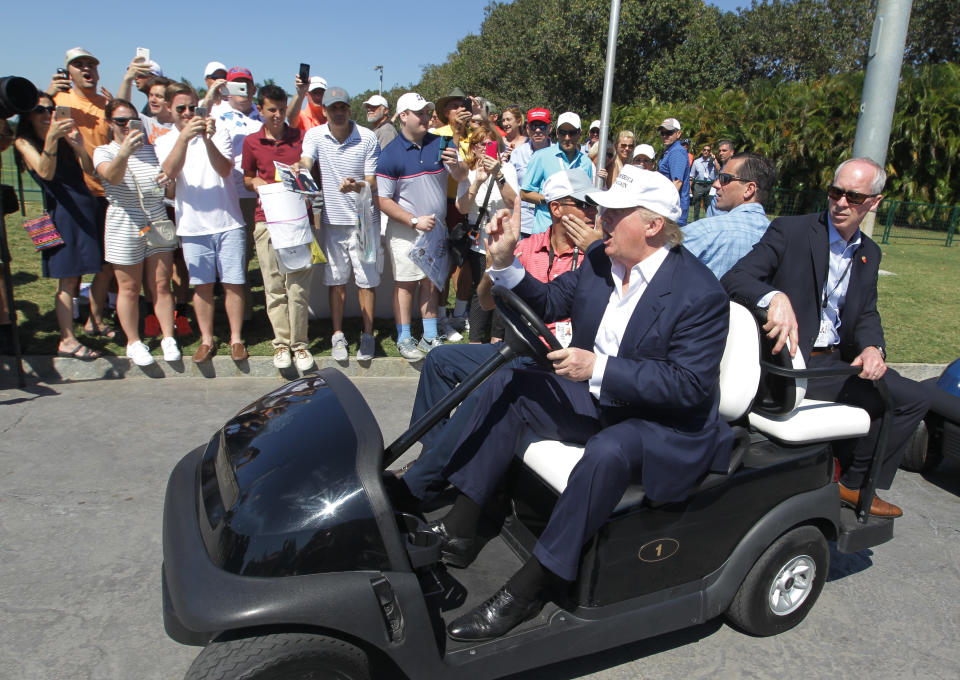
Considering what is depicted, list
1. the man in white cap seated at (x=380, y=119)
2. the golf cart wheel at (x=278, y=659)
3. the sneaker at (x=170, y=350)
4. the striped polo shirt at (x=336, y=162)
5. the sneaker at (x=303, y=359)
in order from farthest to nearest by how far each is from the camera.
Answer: the man in white cap seated at (x=380, y=119)
the striped polo shirt at (x=336, y=162)
the sneaker at (x=303, y=359)
the sneaker at (x=170, y=350)
the golf cart wheel at (x=278, y=659)

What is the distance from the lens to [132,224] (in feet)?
16.7

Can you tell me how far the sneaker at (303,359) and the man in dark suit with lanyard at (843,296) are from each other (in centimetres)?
320

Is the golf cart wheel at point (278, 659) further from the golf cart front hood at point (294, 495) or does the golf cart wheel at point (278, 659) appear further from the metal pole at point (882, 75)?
the metal pole at point (882, 75)

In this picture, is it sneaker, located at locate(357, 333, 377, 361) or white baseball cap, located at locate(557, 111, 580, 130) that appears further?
white baseball cap, located at locate(557, 111, 580, 130)

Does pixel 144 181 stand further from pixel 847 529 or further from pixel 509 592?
pixel 847 529

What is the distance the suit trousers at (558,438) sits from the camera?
222cm

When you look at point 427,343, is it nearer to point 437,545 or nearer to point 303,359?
point 303,359

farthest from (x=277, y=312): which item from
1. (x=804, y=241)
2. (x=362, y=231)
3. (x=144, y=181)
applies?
(x=804, y=241)

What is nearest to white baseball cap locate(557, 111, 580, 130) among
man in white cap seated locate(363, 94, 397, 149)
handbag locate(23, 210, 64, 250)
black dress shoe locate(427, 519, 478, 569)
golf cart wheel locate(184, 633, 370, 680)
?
man in white cap seated locate(363, 94, 397, 149)

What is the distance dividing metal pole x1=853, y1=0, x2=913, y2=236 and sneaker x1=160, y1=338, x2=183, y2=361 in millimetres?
5203

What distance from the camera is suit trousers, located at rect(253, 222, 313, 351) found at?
530 centimetres

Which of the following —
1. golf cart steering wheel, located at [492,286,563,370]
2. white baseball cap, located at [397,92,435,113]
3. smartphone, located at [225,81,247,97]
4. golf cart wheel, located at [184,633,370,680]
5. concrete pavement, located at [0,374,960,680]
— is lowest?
concrete pavement, located at [0,374,960,680]

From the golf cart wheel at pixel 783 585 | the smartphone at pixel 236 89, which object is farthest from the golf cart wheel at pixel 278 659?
the smartphone at pixel 236 89

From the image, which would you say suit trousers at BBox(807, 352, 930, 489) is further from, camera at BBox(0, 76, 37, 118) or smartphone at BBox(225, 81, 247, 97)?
smartphone at BBox(225, 81, 247, 97)
